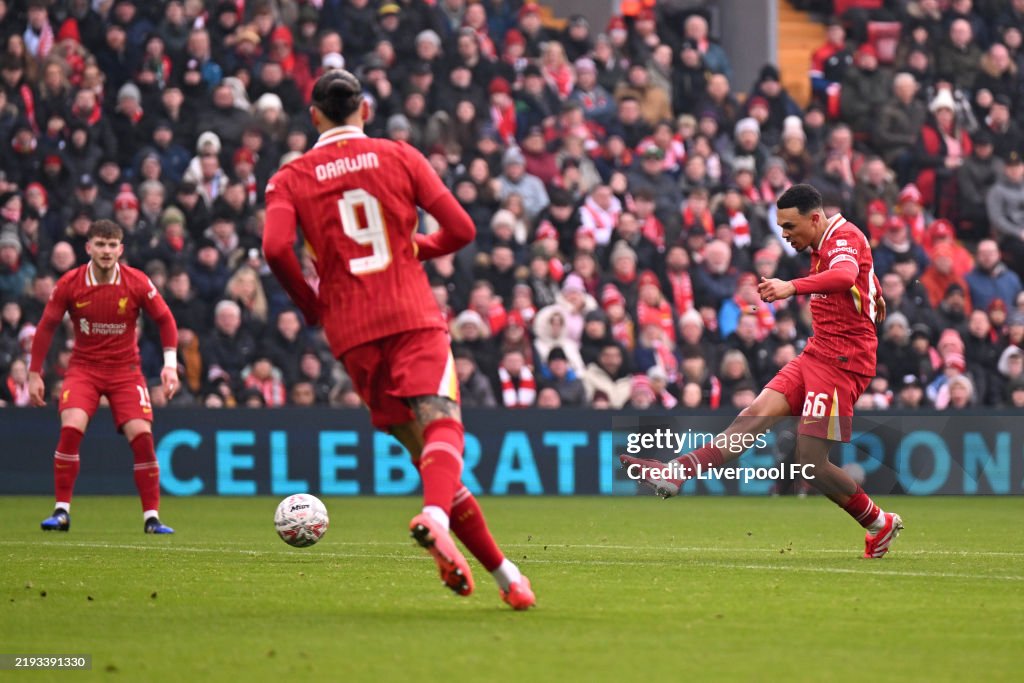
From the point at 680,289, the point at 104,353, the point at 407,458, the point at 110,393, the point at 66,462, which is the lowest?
the point at 407,458

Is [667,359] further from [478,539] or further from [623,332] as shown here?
[478,539]

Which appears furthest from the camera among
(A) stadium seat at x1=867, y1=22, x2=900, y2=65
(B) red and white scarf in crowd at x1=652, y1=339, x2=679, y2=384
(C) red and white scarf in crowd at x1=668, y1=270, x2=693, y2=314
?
(A) stadium seat at x1=867, y1=22, x2=900, y2=65

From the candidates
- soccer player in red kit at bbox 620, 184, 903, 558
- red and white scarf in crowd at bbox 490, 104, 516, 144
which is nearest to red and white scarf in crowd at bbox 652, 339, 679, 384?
red and white scarf in crowd at bbox 490, 104, 516, 144

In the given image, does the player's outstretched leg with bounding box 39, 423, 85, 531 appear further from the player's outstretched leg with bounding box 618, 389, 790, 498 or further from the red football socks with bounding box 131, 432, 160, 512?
the player's outstretched leg with bounding box 618, 389, 790, 498

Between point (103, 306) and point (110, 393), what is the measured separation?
0.71m

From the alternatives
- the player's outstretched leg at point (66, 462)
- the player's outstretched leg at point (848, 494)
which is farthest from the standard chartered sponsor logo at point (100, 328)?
the player's outstretched leg at point (848, 494)

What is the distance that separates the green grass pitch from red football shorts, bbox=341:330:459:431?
0.93m

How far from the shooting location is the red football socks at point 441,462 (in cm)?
729

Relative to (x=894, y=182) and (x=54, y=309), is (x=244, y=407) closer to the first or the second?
(x=54, y=309)

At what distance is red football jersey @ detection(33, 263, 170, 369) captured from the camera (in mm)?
13711

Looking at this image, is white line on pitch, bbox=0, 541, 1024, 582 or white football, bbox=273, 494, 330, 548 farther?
white football, bbox=273, 494, 330, 548

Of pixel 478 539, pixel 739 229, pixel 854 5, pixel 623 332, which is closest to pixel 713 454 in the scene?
pixel 478 539

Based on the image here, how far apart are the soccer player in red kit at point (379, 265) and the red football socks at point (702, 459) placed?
3.22 meters

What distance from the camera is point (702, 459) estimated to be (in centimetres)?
1093
